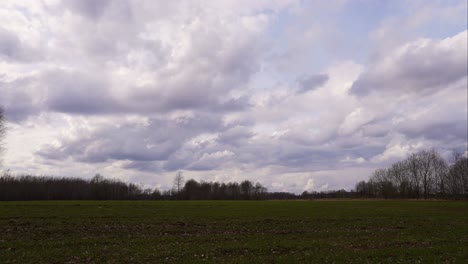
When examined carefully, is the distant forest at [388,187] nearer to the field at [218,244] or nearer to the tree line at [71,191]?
the tree line at [71,191]

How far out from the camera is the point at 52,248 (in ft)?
64.9

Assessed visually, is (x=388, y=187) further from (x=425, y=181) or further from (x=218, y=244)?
(x=218, y=244)

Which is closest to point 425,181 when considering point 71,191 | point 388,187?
point 388,187

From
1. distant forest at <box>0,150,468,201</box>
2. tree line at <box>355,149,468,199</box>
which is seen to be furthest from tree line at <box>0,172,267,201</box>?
tree line at <box>355,149,468,199</box>

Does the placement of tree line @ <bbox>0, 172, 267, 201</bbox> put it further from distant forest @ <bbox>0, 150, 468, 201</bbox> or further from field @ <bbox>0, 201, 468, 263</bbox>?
field @ <bbox>0, 201, 468, 263</bbox>

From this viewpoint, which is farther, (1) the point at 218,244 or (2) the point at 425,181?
(2) the point at 425,181

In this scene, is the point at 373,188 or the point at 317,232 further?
the point at 373,188

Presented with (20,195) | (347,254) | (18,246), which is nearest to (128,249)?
(18,246)

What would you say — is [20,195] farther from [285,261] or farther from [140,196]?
[285,261]

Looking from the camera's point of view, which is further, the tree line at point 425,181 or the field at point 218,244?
the tree line at point 425,181

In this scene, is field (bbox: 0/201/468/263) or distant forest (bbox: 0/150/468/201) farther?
distant forest (bbox: 0/150/468/201)

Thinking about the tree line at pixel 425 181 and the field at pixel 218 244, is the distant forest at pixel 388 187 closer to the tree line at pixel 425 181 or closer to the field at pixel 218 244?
the tree line at pixel 425 181

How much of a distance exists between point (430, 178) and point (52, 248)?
538 ft

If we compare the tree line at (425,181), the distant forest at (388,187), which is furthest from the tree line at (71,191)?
the tree line at (425,181)
